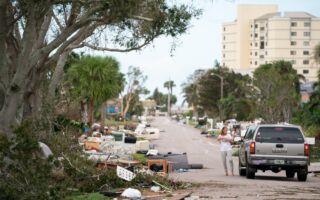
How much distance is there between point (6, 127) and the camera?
16.6 meters

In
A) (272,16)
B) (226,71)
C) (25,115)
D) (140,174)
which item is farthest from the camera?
(272,16)

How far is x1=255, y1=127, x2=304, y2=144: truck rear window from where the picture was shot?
2322 centimetres

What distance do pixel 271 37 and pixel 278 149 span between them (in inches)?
5851

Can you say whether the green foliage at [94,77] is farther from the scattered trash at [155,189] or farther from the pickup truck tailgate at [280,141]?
the scattered trash at [155,189]

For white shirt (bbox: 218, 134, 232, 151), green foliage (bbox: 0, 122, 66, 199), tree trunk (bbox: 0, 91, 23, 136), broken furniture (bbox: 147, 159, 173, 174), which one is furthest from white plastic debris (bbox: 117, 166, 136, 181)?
white shirt (bbox: 218, 134, 232, 151)

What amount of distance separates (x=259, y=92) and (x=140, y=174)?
2070 inches

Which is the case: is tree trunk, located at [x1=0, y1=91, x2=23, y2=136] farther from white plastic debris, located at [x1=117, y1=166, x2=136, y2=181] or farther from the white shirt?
the white shirt

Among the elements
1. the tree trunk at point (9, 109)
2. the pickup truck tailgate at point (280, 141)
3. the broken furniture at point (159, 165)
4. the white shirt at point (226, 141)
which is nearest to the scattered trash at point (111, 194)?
the tree trunk at point (9, 109)

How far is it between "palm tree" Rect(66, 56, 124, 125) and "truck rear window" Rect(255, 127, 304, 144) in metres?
31.0

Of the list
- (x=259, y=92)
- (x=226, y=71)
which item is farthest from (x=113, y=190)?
(x=226, y=71)

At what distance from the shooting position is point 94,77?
180 feet

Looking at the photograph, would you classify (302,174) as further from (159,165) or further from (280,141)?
(159,165)

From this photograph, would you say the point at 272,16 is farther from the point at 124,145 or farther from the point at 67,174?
the point at 67,174

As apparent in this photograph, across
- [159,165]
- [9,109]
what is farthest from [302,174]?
[9,109]
